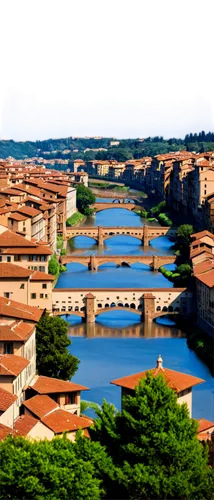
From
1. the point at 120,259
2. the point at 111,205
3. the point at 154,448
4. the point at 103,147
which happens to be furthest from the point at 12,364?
the point at 103,147

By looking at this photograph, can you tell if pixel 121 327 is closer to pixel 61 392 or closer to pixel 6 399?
pixel 61 392

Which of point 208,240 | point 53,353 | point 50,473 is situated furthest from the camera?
point 208,240

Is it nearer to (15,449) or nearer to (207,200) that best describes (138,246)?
(207,200)

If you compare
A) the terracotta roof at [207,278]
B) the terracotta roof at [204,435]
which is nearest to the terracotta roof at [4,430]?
the terracotta roof at [204,435]

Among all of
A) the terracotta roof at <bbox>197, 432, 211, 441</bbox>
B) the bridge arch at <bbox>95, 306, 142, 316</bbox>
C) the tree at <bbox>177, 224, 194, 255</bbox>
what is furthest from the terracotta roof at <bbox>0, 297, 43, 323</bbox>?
the tree at <bbox>177, 224, 194, 255</bbox>

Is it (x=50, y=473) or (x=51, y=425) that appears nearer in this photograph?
(x=50, y=473)

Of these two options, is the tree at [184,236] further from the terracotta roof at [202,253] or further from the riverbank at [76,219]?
the riverbank at [76,219]
